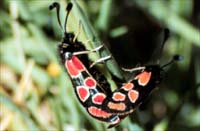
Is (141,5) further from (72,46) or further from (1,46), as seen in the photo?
(72,46)

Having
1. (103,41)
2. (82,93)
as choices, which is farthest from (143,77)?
(103,41)

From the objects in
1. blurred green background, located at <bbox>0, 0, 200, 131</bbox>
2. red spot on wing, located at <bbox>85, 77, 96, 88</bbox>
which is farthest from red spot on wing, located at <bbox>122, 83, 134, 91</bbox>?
blurred green background, located at <bbox>0, 0, 200, 131</bbox>

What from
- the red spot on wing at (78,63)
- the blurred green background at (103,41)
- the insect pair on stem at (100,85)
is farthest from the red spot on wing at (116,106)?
the blurred green background at (103,41)

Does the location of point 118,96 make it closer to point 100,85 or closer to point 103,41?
point 100,85

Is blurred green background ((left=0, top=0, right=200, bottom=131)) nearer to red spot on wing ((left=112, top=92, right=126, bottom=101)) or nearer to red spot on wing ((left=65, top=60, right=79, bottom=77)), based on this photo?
red spot on wing ((left=65, top=60, right=79, bottom=77))

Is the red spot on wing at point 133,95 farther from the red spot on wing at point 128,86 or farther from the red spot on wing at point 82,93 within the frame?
the red spot on wing at point 82,93

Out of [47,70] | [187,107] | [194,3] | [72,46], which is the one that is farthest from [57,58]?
[194,3]
